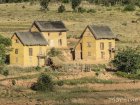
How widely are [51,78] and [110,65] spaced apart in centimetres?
1663

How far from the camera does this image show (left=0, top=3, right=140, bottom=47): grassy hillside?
355 ft

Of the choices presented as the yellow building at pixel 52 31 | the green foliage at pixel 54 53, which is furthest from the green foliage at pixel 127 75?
the yellow building at pixel 52 31

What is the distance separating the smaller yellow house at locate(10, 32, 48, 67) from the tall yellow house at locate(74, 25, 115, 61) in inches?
284

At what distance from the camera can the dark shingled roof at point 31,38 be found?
8175cm

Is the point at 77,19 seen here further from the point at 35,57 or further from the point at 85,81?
the point at 85,81

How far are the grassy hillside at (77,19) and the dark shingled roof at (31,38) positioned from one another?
692 inches

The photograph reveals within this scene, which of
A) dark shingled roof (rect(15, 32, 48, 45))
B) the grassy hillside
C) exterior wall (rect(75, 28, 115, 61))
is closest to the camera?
dark shingled roof (rect(15, 32, 48, 45))

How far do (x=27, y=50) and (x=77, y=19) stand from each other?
140 feet

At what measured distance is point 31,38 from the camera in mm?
82938

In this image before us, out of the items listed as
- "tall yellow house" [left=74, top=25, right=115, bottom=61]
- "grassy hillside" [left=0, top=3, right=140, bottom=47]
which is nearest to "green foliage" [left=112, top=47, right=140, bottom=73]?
"tall yellow house" [left=74, top=25, right=115, bottom=61]

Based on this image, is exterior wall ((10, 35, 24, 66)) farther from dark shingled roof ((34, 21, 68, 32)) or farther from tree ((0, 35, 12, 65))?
dark shingled roof ((34, 21, 68, 32))

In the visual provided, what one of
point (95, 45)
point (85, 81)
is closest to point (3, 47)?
point (85, 81)

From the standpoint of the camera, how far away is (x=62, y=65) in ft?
261

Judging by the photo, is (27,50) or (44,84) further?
(27,50)
